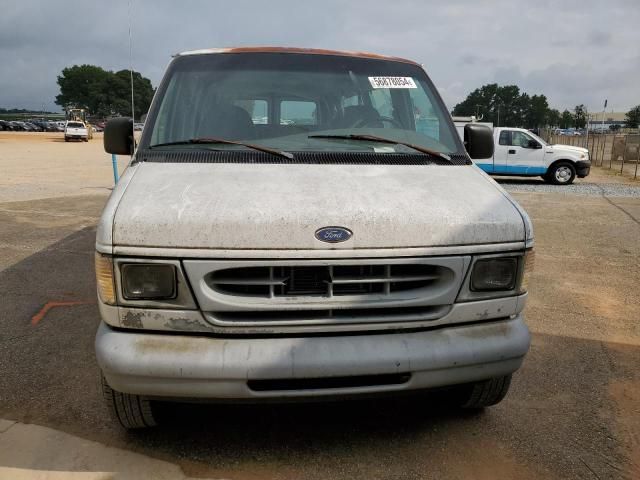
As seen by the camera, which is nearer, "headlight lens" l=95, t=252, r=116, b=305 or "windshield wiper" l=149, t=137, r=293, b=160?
"headlight lens" l=95, t=252, r=116, b=305

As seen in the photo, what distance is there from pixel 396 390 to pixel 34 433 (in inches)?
79.9

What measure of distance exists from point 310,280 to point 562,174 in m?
17.1

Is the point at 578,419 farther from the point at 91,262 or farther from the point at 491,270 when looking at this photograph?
the point at 91,262

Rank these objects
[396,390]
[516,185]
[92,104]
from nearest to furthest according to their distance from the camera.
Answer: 1. [396,390]
2. [516,185]
3. [92,104]

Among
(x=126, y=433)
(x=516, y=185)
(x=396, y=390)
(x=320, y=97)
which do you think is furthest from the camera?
(x=516, y=185)

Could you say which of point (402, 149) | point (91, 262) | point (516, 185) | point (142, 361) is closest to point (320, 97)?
point (402, 149)

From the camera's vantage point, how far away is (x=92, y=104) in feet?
381

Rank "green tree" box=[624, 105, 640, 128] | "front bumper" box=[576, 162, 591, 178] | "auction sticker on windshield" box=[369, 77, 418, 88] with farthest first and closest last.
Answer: "green tree" box=[624, 105, 640, 128], "front bumper" box=[576, 162, 591, 178], "auction sticker on windshield" box=[369, 77, 418, 88]

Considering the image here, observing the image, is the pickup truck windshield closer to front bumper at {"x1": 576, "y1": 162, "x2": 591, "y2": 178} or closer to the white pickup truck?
the white pickup truck

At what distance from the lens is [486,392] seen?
3.20m

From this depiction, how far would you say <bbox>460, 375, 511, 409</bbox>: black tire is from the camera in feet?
10.4

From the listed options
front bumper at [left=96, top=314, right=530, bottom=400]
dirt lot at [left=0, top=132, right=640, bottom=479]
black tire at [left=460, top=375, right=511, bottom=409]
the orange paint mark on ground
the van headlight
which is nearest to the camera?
front bumper at [left=96, top=314, right=530, bottom=400]

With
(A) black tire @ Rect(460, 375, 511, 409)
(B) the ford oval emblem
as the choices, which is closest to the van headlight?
(A) black tire @ Rect(460, 375, 511, 409)

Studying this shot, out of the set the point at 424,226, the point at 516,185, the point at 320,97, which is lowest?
the point at 516,185
